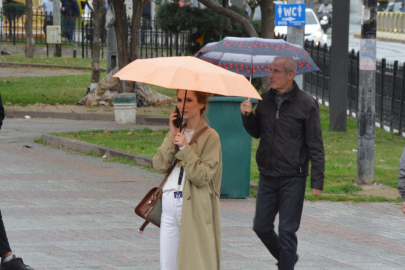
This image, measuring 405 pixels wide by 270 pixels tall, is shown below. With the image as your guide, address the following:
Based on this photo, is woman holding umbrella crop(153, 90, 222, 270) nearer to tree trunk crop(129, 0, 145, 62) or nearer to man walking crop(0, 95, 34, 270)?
man walking crop(0, 95, 34, 270)

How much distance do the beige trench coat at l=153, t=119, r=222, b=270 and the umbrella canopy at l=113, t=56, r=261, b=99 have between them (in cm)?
29

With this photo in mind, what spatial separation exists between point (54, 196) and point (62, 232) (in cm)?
171

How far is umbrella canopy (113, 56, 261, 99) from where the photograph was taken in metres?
4.22

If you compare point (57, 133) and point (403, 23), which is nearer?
point (57, 133)

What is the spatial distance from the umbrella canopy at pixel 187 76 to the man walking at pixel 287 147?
0.59m

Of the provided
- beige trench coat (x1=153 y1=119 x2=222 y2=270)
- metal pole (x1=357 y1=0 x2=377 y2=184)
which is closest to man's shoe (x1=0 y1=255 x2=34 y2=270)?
beige trench coat (x1=153 y1=119 x2=222 y2=270)

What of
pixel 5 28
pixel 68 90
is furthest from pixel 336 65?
pixel 5 28

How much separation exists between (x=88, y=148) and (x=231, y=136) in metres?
3.86

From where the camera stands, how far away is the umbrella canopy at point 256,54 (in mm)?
6336

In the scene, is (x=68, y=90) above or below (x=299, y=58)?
below

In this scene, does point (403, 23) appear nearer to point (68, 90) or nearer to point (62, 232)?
point (68, 90)

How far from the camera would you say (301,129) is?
5.10 m

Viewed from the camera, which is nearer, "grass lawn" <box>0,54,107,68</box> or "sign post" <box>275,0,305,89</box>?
"sign post" <box>275,0,305,89</box>

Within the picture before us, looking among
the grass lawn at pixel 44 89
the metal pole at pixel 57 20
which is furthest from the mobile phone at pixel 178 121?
the metal pole at pixel 57 20
